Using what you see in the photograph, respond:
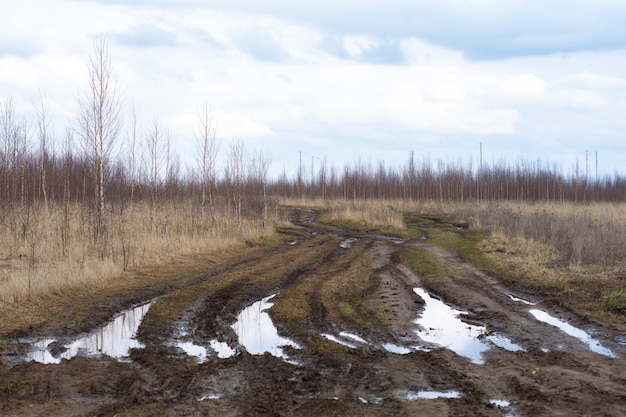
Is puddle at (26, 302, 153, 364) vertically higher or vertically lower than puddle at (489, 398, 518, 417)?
lower

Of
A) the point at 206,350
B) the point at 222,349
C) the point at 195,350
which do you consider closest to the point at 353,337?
the point at 222,349

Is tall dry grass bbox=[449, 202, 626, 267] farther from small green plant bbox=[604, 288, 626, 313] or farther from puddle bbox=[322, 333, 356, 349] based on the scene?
puddle bbox=[322, 333, 356, 349]

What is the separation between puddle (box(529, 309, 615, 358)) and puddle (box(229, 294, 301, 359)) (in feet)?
13.7

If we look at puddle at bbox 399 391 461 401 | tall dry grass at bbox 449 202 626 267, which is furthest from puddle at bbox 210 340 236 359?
tall dry grass at bbox 449 202 626 267

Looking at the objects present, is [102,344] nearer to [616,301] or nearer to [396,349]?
[396,349]

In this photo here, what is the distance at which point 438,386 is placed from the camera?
615 centimetres

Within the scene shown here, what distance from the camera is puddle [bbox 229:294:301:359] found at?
7.97 metres

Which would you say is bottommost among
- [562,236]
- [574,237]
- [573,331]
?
[573,331]

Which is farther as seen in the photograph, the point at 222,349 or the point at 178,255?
the point at 178,255

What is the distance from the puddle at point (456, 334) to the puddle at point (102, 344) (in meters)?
4.45

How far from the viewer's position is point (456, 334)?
29.4 ft

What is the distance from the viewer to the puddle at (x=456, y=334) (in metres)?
7.99

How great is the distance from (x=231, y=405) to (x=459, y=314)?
625 cm

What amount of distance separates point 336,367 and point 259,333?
7.91 ft
